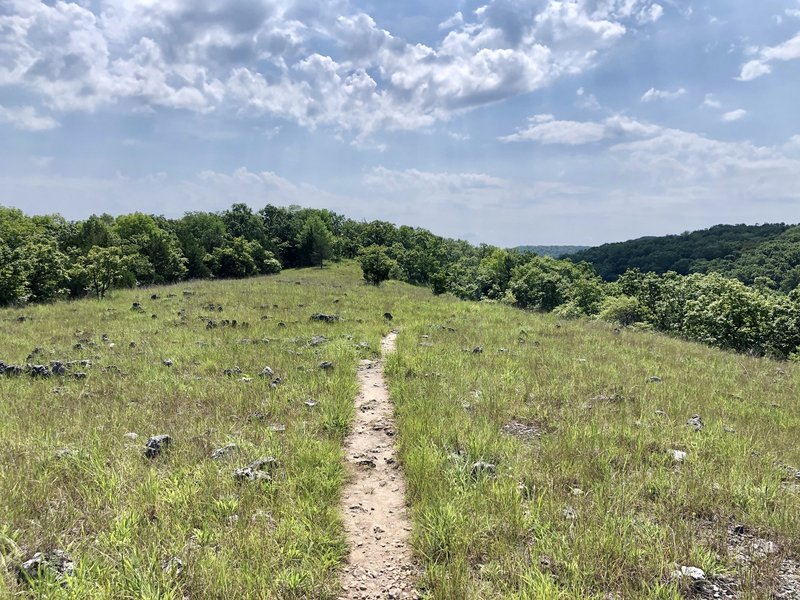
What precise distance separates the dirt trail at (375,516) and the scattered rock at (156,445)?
2622 millimetres

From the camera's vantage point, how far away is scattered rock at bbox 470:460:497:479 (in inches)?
212

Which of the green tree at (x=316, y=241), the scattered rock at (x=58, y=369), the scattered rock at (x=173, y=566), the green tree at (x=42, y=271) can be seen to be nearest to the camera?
the scattered rock at (x=173, y=566)

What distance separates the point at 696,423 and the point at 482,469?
4845 millimetres

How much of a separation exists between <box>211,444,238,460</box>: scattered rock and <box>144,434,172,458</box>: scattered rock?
777 millimetres

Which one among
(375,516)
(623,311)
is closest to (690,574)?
(375,516)

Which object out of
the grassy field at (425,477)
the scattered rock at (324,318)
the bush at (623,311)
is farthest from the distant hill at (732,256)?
the grassy field at (425,477)

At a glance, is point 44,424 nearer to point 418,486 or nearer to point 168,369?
point 168,369

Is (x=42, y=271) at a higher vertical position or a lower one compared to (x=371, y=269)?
lower

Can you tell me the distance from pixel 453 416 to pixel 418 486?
2271 mm

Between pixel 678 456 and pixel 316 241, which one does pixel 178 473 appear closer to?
pixel 678 456

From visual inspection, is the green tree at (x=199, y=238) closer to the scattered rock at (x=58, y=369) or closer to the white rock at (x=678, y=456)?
the scattered rock at (x=58, y=369)

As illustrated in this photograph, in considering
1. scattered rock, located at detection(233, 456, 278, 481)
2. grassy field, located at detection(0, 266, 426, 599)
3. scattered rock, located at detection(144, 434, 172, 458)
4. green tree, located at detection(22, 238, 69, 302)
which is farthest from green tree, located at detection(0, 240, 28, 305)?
scattered rock, located at detection(233, 456, 278, 481)

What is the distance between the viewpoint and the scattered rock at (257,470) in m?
5.09

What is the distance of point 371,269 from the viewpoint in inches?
1978
